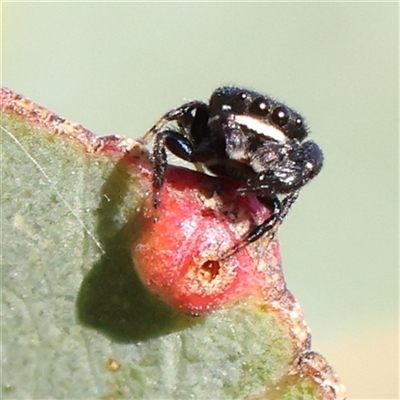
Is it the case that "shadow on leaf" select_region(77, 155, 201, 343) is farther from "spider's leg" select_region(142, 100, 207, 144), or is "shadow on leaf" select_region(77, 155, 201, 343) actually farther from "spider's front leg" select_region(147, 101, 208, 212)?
"spider's leg" select_region(142, 100, 207, 144)

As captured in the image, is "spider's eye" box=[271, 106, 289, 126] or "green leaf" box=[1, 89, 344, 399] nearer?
"green leaf" box=[1, 89, 344, 399]

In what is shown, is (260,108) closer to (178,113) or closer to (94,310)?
(178,113)

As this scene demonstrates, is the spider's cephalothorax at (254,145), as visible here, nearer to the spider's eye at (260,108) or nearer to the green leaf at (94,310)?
the spider's eye at (260,108)

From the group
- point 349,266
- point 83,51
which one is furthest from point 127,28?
point 349,266

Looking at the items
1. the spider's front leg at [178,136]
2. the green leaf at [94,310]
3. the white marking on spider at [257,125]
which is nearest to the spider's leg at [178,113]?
the spider's front leg at [178,136]

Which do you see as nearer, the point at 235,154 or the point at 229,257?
the point at 229,257

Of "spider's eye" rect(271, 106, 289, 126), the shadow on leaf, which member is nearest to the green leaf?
the shadow on leaf

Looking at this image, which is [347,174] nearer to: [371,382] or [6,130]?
[371,382]
